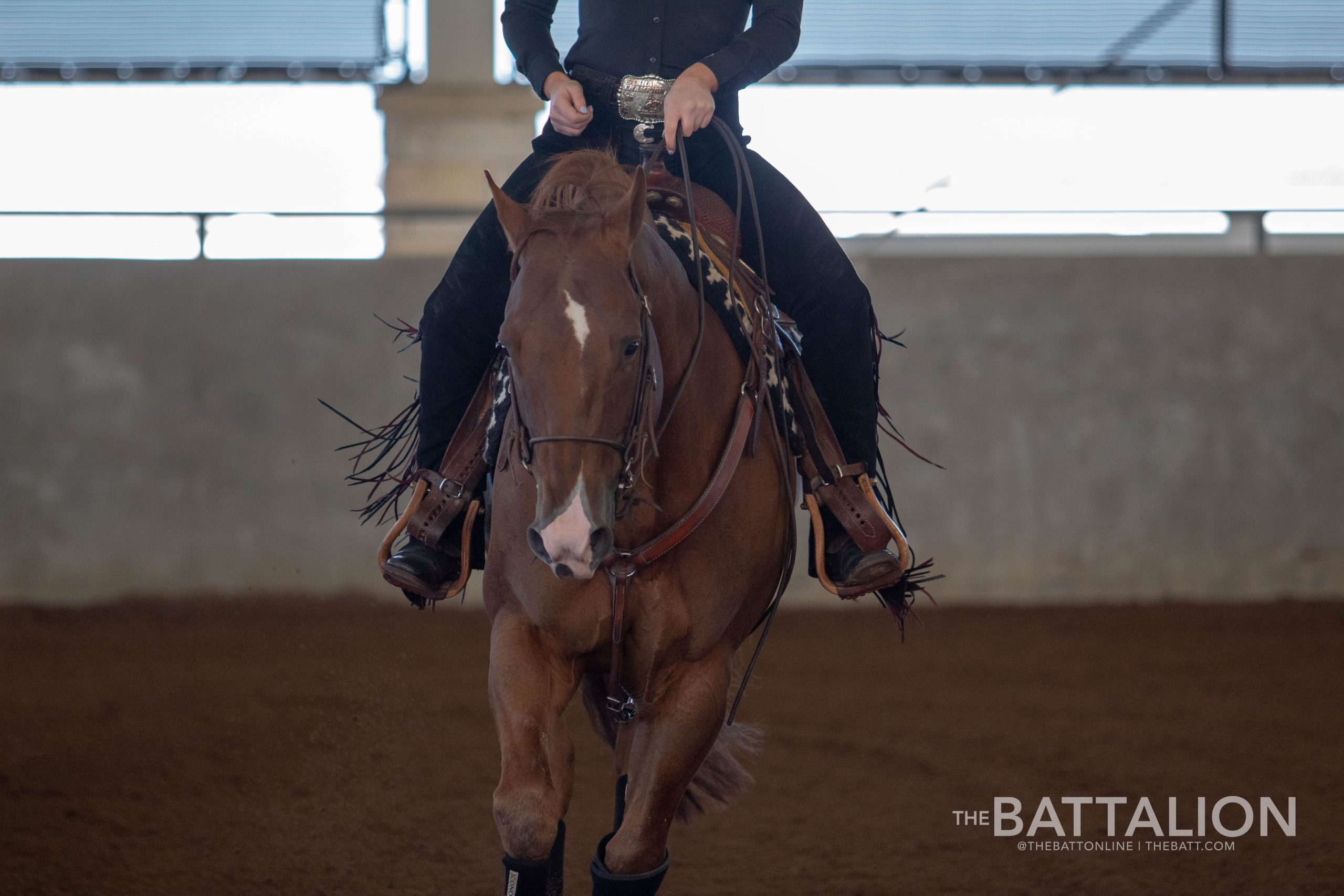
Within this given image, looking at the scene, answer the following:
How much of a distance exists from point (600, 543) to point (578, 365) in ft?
0.81

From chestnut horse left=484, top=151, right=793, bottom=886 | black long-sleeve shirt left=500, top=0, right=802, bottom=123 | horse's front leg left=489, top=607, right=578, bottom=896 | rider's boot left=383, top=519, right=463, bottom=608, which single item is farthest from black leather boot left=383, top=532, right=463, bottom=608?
black long-sleeve shirt left=500, top=0, right=802, bottom=123

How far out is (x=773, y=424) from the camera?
2293 mm

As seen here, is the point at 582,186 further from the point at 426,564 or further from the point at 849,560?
the point at 849,560

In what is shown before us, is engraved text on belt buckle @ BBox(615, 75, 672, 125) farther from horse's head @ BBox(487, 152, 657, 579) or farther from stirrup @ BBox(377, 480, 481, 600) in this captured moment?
stirrup @ BBox(377, 480, 481, 600)

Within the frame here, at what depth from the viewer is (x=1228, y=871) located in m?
3.27

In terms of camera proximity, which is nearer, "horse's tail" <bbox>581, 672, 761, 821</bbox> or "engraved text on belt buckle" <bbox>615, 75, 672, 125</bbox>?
"engraved text on belt buckle" <bbox>615, 75, 672, 125</bbox>

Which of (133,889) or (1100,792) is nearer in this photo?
(133,889)

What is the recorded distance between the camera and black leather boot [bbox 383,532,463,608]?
7.45 ft

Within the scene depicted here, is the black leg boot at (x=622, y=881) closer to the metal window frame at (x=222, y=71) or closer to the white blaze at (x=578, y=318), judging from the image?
the white blaze at (x=578, y=318)

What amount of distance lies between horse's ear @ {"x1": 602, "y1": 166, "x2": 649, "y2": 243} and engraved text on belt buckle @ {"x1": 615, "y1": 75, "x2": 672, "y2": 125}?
0.56 meters

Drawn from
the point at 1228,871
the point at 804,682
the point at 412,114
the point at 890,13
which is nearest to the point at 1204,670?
the point at 804,682

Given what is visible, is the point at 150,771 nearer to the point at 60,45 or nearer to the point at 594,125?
the point at 594,125

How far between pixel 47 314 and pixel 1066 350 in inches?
233

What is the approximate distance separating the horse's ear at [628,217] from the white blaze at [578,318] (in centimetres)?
17
